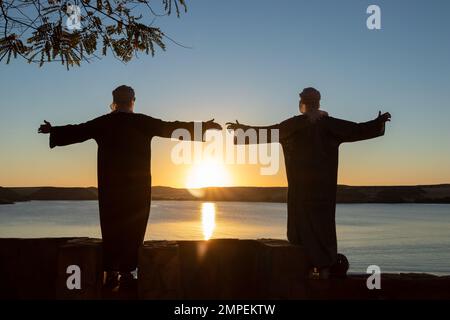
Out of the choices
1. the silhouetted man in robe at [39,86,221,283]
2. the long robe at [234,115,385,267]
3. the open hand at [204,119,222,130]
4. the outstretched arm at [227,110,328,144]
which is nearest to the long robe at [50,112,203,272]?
the silhouetted man in robe at [39,86,221,283]

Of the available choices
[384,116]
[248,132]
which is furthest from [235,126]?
[384,116]

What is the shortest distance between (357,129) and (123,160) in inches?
116

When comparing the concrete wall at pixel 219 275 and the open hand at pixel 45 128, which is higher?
the open hand at pixel 45 128

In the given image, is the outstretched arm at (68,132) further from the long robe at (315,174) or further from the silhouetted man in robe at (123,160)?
the long robe at (315,174)

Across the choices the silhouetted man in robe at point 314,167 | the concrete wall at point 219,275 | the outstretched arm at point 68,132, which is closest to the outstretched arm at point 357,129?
the silhouetted man in robe at point 314,167

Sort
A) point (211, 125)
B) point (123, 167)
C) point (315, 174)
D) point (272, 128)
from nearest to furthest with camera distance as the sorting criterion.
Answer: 1. point (123, 167)
2. point (211, 125)
3. point (315, 174)
4. point (272, 128)

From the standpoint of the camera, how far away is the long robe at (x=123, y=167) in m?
6.94

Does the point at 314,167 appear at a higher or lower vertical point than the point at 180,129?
lower

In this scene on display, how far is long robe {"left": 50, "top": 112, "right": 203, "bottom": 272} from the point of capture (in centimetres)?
694

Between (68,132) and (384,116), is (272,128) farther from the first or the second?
(68,132)

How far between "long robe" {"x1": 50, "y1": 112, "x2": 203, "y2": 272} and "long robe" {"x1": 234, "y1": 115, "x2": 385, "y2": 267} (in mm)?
1308

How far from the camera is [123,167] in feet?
23.3

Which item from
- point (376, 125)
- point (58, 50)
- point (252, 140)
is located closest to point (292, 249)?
point (252, 140)
